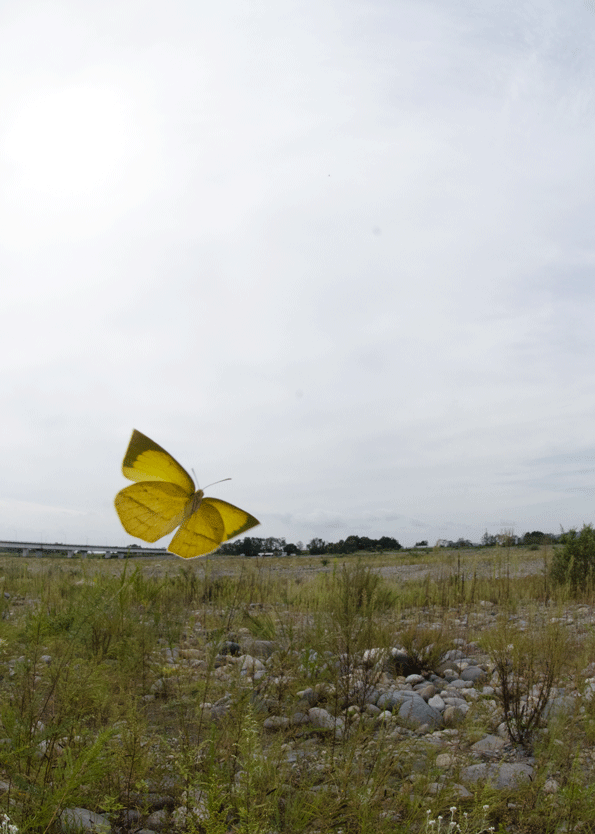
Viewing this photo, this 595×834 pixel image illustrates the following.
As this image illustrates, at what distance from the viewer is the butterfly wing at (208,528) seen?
361 centimetres

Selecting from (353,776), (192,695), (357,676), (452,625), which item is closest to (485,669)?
(452,625)

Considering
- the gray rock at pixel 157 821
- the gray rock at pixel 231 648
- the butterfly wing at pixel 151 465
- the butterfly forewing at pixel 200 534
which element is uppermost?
the butterfly wing at pixel 151 465

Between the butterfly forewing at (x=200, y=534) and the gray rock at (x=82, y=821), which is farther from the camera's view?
the butterfly forewing at (x=200, y=534)

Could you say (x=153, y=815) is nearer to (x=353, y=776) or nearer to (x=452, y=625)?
(x=353, y=776)

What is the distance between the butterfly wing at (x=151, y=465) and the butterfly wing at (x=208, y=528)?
17cm

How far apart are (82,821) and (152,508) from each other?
171 centimetres

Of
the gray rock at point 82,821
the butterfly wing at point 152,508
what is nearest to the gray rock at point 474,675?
the butterfly wing at point 152,508

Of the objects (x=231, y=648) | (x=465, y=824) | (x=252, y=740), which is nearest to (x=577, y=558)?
(x=231, y=648)

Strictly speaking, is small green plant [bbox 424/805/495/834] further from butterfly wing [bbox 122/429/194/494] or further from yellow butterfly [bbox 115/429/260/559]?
butterfly wing [bbox 122/429/194/494]

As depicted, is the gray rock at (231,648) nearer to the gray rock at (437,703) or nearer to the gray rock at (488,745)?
the gray rock at (437,703)

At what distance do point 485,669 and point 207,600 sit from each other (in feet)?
12.6

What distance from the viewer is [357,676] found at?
150 inches

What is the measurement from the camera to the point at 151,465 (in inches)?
140

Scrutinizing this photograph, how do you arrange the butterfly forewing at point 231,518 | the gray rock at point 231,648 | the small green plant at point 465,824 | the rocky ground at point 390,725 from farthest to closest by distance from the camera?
the gray rock at point 231,648 → the butterfly forewing at point 231,518 → the rocky ground at point 390,725 → the small green plant at point 465,824
